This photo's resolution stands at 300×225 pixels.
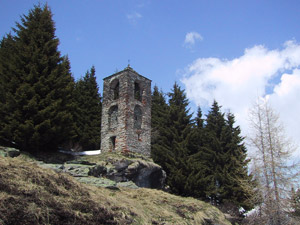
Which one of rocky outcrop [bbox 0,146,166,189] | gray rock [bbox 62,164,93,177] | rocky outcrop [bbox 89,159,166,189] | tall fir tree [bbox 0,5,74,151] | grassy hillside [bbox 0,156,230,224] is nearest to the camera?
grassy hillside [bbox 0,156,230,224]

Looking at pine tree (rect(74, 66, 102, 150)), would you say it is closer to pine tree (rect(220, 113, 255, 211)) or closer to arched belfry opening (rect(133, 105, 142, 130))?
arched belfry opening (rect(133, 105, 142, 130))

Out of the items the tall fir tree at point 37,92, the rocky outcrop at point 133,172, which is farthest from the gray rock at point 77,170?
the tall fir tree at point 37,92

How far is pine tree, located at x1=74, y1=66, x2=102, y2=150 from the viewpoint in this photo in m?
21.0

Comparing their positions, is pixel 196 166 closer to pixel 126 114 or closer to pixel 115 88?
pixel 126 114

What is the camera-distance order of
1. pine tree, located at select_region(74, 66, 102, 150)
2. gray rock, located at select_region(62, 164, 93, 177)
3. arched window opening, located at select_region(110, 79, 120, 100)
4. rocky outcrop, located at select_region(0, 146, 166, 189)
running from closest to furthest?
gray rock, located at select_region(62, 164, 93, 177), rocky outcrop, located at select_region(0, 146, 166, 189), arched window opening, located at select_region(110, 79, 120, 100), pine tree, located at select_region(74, 66, 102, 150)

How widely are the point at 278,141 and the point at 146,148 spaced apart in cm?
794

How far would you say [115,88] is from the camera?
67.1 ft

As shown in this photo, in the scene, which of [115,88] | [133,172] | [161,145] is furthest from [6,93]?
[161,145]

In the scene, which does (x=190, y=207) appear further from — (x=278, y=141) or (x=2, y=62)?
(x=2, y=62)

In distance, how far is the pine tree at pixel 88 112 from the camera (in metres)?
21.0

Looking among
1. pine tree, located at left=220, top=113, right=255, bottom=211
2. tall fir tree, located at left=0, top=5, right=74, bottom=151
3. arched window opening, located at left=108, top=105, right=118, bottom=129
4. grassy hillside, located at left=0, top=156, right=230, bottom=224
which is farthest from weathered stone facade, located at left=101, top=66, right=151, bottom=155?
grassy hillside, located at left=0, top=156, right=230, bottom=224

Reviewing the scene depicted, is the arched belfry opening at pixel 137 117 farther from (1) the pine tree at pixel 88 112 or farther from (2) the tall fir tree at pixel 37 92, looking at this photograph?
(2) the tall fir tree at pixel 37 92

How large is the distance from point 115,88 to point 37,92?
274 inches

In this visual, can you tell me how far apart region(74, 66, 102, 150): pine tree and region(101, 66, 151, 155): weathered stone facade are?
2.49m
